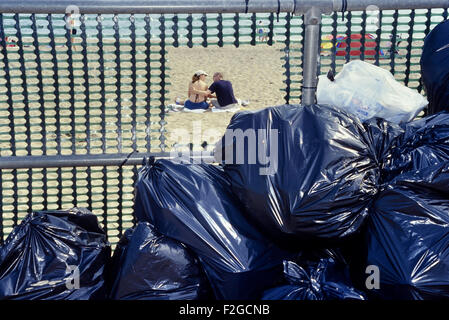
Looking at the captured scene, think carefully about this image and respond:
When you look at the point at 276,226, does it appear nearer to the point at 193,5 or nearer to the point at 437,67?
the point at 193,5

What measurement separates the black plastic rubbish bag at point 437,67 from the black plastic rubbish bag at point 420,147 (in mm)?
196

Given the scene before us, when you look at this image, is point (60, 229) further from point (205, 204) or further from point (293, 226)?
point (293, 226)

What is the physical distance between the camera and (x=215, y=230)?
2.51 meters

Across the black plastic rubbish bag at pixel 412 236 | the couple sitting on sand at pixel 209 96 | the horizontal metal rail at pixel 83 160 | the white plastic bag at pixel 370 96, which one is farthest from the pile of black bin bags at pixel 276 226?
the couple sitting on sand at pixel 209 96

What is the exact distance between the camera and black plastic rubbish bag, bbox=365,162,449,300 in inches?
87.2

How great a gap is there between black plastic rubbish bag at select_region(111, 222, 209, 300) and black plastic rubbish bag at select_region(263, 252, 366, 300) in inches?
13.4

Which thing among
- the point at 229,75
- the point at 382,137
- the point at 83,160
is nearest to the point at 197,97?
the point at 229,75

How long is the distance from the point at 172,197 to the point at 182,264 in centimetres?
29

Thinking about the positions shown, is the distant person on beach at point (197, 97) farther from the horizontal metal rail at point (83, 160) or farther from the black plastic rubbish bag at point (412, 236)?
the black plastic rubbish bag at point (412, 236)

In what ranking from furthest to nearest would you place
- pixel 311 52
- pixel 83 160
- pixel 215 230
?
1. pixel 83 160
2. pixel 311 52
3. pixel 215 230

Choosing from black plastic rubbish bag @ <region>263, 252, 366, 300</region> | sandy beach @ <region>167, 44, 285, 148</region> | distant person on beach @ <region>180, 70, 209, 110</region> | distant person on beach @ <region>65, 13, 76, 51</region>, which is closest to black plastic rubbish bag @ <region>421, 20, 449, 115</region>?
black plastic rubbish bag @ <region>263, 252, 366, 300</region>

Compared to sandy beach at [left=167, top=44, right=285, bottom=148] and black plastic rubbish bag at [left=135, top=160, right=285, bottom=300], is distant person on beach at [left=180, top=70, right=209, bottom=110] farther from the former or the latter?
black plastic rubbish bag at [left=135, top=160, right=285, bottom=300]

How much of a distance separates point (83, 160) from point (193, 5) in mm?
937

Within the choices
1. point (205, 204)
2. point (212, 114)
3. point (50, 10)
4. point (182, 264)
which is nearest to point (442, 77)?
point (205, 204)
